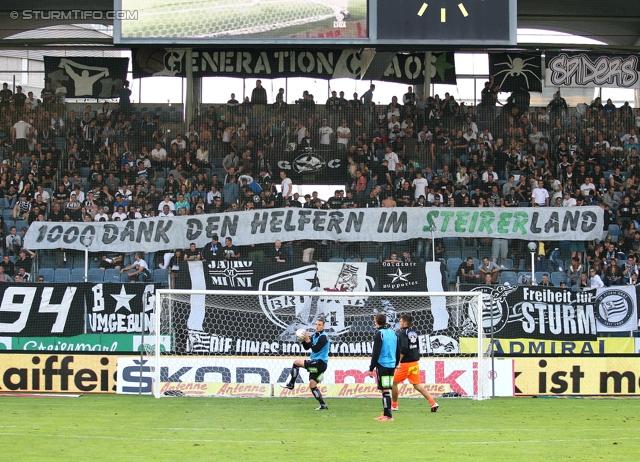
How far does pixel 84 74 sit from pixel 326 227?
10838mm

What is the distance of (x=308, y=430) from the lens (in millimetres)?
12078

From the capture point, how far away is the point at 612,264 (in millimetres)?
23297

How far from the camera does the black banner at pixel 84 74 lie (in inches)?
1150

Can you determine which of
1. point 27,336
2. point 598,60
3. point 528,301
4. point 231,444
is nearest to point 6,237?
point 27,336

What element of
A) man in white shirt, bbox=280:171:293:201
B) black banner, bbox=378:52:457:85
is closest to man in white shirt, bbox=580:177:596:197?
black banner, bbox=378:52:457:85

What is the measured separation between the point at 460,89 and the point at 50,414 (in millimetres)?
21453

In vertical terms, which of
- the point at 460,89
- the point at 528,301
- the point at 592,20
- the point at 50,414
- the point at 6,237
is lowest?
the point at 50,414

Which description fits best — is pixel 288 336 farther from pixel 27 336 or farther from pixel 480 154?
pixel 480 154

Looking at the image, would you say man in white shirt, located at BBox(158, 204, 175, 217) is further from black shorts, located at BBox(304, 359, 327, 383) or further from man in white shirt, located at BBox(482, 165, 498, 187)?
black shorts, located at BBox(304, 359, 327, 383)

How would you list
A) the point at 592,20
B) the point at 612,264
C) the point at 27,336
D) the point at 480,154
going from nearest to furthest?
1. the point at 27,336
2. the point at 612,264
3. the point at 480,154
4. the point at 592,20

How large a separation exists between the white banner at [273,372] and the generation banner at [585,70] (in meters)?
14.5

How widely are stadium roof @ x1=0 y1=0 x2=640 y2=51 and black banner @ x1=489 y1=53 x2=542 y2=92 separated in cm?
56

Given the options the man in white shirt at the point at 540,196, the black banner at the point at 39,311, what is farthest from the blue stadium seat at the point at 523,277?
the black banner at the point at 39,311

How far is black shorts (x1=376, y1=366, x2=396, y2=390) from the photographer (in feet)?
43.5
